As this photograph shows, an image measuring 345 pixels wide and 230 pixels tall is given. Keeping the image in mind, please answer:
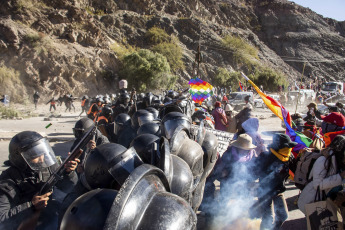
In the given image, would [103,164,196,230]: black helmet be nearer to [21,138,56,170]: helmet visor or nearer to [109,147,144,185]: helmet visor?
[109,147,144,185]: helmet visor

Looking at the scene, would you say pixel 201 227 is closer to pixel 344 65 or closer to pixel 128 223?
pixel 128 223

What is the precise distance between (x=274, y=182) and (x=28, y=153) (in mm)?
2992

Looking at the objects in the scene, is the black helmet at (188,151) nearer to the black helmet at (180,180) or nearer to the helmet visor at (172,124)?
the black helmet at (180,180)

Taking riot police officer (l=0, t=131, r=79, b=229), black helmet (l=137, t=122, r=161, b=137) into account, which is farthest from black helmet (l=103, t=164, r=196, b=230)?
black helmet (l=137, t=122, r=161, b=137)

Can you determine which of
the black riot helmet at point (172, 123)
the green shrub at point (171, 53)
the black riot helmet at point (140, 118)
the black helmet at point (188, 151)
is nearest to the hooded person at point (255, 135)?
the black riot helmet at point (172, 123)

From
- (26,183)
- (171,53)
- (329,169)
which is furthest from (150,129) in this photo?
(171,53)

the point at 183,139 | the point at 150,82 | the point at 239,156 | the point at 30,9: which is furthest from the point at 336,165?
the point at 30,9

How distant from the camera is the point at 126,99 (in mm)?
8734

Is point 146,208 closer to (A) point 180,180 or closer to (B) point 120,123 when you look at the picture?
(A) point 180,180

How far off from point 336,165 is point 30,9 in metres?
34.6

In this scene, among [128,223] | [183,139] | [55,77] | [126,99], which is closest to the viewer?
[128,223]

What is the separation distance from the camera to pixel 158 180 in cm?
162

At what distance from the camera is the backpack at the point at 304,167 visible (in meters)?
3.17

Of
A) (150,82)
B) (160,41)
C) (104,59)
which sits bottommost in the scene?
(150,82)
